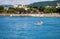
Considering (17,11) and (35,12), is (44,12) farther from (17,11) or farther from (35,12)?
(17,11)

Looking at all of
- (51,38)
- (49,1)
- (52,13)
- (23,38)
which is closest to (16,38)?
(23,38)

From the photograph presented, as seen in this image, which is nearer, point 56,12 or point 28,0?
point 56,12

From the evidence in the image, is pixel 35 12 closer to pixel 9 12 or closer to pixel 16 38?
pixel 9 12

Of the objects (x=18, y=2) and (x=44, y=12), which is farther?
(x=18, y=2)

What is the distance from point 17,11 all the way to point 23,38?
27.2 m

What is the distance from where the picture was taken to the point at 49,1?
174ft

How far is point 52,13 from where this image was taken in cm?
3772

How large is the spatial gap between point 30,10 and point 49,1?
47.0ft

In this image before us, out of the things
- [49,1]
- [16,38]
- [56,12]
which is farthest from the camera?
[49,1]

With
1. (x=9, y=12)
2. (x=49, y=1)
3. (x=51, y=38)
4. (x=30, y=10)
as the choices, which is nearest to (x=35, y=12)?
(x=30, y=10)

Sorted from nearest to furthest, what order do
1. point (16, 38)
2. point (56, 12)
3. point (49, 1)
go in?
point (16, 38) → point (56, 12) → point (49, 1)

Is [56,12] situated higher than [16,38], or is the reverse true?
[16,38]

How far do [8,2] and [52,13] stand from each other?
18.8m

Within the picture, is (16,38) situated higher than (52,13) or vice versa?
(16,38)
